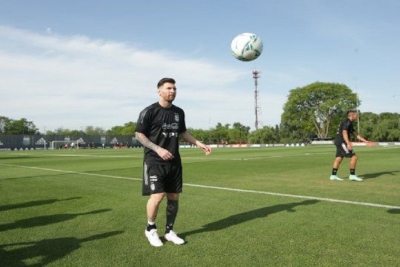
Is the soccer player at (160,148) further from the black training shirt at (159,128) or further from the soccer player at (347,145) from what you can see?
the soccer player at (347,145)

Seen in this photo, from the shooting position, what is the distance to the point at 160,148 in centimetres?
448

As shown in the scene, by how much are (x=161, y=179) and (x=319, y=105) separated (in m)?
73.4

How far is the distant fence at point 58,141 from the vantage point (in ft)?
216

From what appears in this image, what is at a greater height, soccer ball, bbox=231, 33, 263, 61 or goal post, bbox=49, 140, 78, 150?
soccer ball, bbox=231, 33, 263, 61

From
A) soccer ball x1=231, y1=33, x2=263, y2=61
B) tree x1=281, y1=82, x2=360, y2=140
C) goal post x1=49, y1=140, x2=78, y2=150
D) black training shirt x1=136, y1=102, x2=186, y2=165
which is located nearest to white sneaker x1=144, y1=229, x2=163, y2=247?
black training shirt x1=136, y1=102, x2=186, y2=165

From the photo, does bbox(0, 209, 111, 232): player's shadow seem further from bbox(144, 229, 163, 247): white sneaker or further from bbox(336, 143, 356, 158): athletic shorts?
Answer: bbox(336, 143, 356, 158): athletic shorts

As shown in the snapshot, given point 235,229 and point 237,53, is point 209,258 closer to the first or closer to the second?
point 235,229

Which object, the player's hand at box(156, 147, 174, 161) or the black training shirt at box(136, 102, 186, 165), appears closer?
the player's hand at box(156, 147, 174, 161)

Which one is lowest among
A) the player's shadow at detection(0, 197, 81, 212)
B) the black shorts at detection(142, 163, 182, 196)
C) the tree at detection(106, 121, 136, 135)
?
the player's shadow at detection(0, 197, 81, 212)

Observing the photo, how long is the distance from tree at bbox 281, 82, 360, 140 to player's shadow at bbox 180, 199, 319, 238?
225 feet

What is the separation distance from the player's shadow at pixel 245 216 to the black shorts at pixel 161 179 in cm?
72

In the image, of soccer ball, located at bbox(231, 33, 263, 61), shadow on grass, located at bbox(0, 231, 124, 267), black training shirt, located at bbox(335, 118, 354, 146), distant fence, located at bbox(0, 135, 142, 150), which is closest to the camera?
shadow on grass, located at bbox(0, 231, 124, 267)

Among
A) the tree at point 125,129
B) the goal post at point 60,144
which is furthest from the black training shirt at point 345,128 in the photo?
the tree at point 125,129

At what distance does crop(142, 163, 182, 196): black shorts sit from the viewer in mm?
4617
